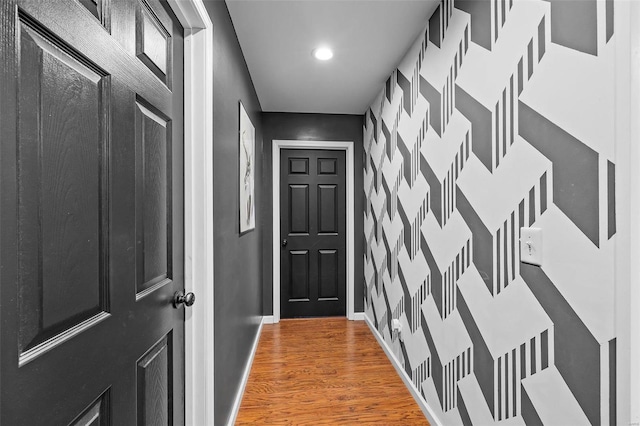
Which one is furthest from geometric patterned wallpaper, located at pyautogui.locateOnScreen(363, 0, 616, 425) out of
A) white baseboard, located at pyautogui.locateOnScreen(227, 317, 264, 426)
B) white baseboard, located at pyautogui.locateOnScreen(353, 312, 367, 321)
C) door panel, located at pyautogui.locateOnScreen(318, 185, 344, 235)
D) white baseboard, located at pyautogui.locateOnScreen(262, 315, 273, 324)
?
white baseboard, located at pyautogui.locateOnScreen(262, 315, 273, 324)

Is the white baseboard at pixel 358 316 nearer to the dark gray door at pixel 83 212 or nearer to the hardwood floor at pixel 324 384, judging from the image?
the hardwood floor at pixel 324 384

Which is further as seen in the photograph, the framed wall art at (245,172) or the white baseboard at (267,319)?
the white baseboard at (267,319)

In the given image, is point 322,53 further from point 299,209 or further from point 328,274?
point 328,274

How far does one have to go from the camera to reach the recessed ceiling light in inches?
92.9

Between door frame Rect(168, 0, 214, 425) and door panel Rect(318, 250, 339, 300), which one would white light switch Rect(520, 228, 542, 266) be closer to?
door frame Rect(168, 0, 214, 425)

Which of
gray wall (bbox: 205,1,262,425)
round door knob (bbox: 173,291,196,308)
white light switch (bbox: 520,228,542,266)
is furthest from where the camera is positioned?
gray wall (bbox: 205,1,262,425)

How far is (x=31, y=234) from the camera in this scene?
21.6 inches

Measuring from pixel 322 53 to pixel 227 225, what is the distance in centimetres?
147

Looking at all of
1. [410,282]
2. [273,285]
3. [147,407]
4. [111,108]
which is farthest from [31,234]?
[273,285]

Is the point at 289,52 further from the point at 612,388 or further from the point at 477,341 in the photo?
the point at 612,388

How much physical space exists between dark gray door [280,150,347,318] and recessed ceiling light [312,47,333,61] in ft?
4.94

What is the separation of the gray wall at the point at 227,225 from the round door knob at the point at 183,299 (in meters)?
0.28

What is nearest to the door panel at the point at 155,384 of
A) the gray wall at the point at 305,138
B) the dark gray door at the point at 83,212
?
the dark gray door at the point at 83,212

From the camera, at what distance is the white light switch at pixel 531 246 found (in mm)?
1108
